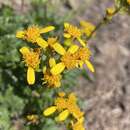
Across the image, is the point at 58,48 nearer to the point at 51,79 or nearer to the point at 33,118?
the point at 51,79

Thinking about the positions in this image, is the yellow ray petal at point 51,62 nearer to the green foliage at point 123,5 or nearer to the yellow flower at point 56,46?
the yellow flower at point 56,46

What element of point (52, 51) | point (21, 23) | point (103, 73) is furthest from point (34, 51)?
point (103, 73)

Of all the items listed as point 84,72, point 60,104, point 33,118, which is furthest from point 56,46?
point 84,72

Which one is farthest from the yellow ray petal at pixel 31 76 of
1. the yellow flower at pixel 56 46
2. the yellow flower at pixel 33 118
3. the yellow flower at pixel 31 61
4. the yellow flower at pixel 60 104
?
the yellow flower at pixel 33 118

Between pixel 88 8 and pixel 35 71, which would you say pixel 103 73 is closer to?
pixel 88 8

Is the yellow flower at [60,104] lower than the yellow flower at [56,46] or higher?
lower

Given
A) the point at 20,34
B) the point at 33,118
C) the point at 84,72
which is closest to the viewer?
the point at 20,34
